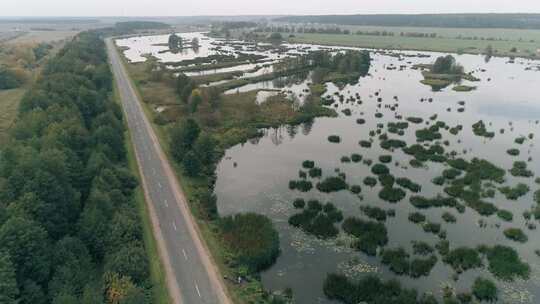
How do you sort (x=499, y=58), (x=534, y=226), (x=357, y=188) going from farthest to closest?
(x=499, y=58)
(x=357, y=188)
(x=534, y=226)

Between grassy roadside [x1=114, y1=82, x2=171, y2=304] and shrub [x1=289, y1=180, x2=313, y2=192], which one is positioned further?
shrub [x1=289, y1=180, x2=313, y2=192]

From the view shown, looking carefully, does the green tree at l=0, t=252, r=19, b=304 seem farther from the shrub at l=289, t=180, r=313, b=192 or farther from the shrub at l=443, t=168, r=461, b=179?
the shrub at l=443, t=168, r=461, b=179

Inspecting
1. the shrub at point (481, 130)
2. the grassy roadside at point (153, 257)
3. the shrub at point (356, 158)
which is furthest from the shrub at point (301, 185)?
the shrub at point (481, 130)

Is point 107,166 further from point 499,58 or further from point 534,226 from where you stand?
point 499,58

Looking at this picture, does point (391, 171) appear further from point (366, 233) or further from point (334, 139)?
point (366, 233)

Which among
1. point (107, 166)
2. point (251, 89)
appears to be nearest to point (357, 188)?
point (107, 166)

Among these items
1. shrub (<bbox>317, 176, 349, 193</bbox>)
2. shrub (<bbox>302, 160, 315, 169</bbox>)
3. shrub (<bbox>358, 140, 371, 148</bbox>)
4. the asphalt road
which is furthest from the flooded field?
the asphalt road
